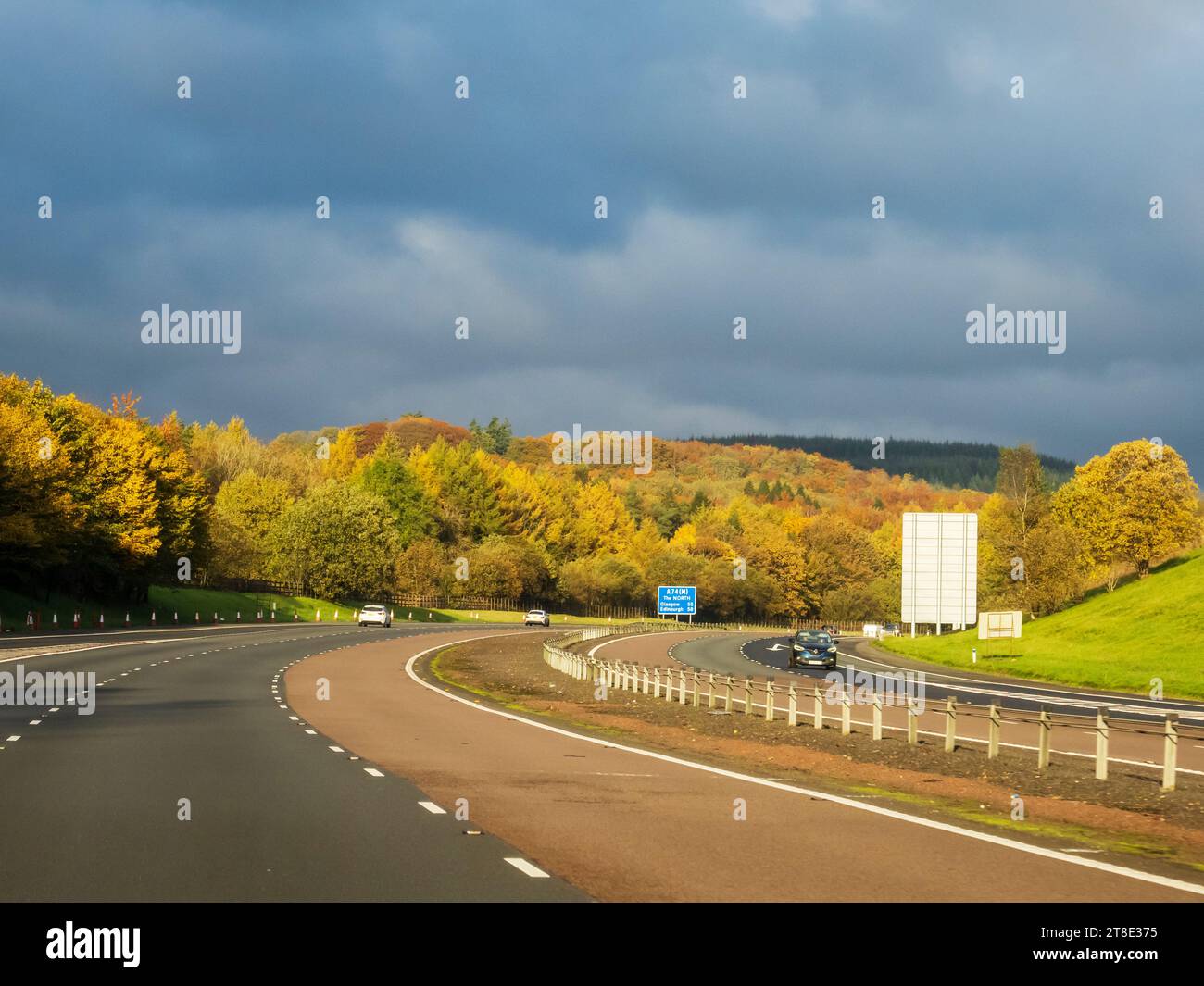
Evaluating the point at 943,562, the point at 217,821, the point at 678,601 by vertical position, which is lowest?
the point at 678,601

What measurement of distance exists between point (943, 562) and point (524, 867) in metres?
64.5

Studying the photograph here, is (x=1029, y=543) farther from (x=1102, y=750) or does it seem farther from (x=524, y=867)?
(x=524, y=867)

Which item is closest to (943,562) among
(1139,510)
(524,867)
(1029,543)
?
(1029,543)

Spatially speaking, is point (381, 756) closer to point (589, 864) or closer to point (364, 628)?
point (589, 864)

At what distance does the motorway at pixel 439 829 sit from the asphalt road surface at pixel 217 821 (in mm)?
37

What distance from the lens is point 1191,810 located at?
15.6m

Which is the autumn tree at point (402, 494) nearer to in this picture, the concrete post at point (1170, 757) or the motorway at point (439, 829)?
the motorway at point (439, 829)

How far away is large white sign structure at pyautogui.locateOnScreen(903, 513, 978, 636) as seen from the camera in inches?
2815

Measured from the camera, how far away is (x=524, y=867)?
10062 mm

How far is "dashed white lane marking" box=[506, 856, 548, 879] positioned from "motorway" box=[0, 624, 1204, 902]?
4 cm

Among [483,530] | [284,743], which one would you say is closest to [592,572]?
[483,530]

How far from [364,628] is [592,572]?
262 ft

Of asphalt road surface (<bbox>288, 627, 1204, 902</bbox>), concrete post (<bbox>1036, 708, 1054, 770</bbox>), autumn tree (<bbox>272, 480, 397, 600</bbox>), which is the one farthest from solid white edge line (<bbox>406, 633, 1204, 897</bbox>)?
autumn tree (<bbox>272, 480, 397, 600</bbox>)

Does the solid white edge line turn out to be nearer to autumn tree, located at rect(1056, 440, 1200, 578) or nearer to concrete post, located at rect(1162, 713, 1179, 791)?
concrete post, located at rect(1162, 713, 1179, 791)
